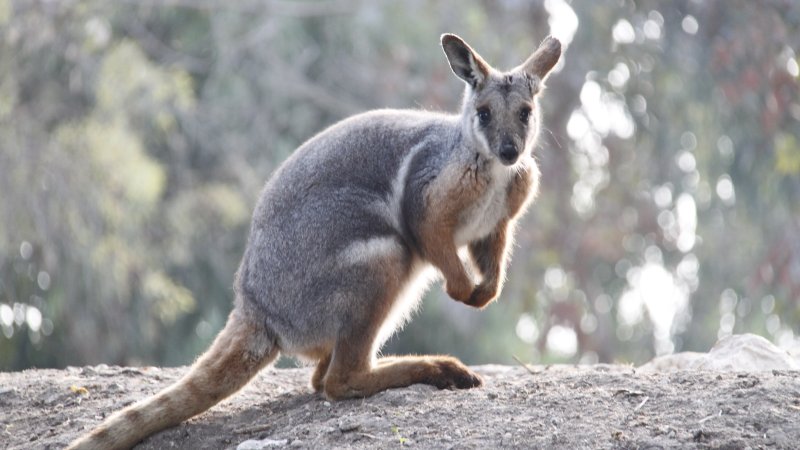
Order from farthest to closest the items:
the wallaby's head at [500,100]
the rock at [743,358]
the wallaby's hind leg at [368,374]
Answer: the rock at [743,358] < the wallaby's head at [500,100] < the wallaby's hind leg at [368,374]

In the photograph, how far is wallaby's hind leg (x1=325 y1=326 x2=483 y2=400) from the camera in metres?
6.62

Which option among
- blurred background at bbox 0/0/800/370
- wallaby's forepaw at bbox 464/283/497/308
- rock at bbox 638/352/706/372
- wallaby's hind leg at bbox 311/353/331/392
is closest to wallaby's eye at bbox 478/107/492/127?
wallaby's forepaw at bbox 464/283/497/308

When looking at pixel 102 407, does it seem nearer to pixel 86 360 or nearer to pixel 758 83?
pixel 86 360

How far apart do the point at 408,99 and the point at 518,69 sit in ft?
42.4

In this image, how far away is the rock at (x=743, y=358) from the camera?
726 centimetres

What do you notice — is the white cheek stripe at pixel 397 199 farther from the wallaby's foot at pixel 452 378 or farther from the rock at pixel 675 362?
the rock at pixel 675 362

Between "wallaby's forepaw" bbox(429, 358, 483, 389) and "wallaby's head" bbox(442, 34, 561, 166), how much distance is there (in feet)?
3.60

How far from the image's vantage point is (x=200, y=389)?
257 inches

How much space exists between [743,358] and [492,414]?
1.91 metres

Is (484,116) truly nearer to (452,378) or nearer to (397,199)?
(397,199)

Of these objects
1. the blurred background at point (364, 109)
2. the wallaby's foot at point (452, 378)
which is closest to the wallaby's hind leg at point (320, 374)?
the wallaby's foot at point (452, 378)

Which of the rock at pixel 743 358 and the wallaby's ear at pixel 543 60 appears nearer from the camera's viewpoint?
the wallaby's ear at pixel 543 60

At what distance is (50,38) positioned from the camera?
1606cm

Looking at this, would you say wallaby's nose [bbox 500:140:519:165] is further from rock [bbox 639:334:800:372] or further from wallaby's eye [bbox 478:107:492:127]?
rock [bbox 639:334:800:372]
